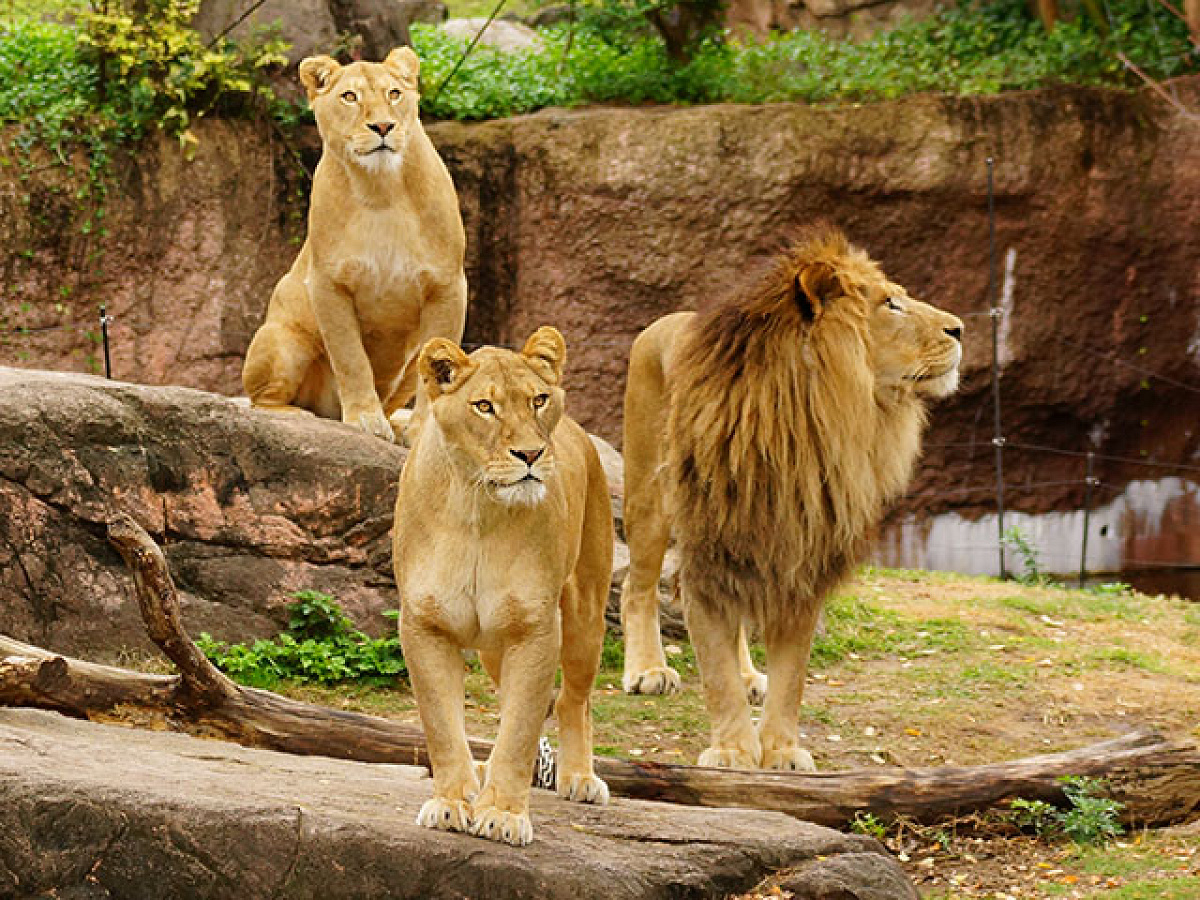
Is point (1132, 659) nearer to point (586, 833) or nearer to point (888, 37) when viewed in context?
point (586, 833)

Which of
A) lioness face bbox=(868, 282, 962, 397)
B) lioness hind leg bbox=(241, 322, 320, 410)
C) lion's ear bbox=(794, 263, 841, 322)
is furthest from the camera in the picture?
lioness hind leg bbox=(241, 322, 320, 410)

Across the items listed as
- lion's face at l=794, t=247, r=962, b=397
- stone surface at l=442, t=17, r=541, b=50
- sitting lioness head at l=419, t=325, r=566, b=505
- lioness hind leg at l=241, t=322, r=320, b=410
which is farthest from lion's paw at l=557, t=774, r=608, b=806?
stone surface at l=442, t=17, r=541, b=50

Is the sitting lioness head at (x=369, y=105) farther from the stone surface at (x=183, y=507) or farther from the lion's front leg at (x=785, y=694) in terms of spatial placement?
the lion's front leg at (x=785, y=694)

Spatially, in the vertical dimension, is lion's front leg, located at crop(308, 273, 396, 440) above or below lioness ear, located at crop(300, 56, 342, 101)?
below

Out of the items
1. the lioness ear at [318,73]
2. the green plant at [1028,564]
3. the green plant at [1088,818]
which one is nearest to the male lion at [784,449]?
the green plant at [1088,818]

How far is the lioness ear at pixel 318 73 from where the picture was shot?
6688 millimetres

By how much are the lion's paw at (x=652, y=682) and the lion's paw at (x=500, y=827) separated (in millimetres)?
3432

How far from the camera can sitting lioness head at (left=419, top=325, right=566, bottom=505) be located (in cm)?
386

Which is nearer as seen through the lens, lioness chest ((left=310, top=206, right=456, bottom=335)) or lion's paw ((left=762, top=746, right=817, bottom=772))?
lion's paw ((left=762, top=746, right=817, bottom=772))

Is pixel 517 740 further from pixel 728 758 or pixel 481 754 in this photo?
pixel 728 758

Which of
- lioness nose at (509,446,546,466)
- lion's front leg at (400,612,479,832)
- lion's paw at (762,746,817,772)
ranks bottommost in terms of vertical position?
lion's paw at (762,746,817,772)

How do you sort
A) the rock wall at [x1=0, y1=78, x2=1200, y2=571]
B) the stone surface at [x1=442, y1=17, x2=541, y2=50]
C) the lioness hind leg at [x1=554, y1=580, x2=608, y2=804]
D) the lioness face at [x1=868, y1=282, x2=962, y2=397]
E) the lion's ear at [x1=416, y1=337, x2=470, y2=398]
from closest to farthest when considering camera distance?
the lion's ear at [x1=416, y1=337, x2=470, y2=398] → the lioness hind leg at [x1=554, y1=580, x2=608, y2=804] → the lioness face at [x1=868, y1=282, x2=962, y2=397] → the rock wall at [x1=0, y1=78, x2=1200, y2=571] → the stone surface at [x1=442, y1=17, x2=541, y2=50]

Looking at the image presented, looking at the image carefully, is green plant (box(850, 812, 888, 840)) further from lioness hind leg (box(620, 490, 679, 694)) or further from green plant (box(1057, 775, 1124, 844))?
lioness hind leg (box(620, 490, 679, 694))

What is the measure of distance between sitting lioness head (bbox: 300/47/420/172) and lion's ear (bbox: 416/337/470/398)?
2.80 meters
